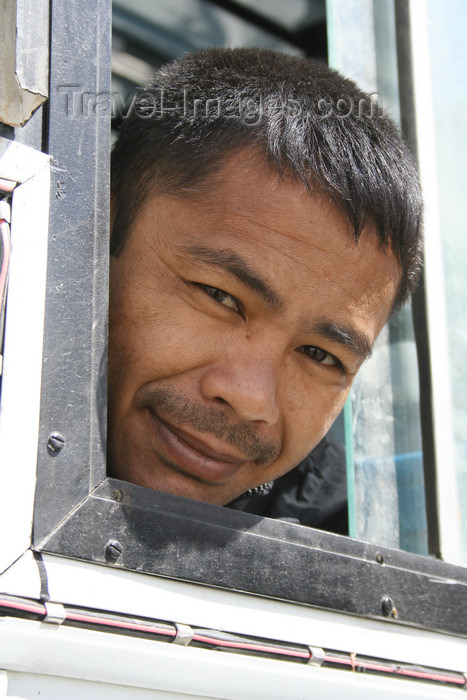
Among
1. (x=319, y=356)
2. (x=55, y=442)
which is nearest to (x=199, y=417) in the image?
(x=319, y=356)

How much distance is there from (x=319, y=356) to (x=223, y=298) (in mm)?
263

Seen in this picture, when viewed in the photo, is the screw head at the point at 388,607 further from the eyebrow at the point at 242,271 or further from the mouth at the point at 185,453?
the eyebrow at the point at 242,271

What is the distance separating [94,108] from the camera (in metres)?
0.94

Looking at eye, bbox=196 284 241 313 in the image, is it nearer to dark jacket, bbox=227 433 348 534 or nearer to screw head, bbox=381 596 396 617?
screw head, bbox=381 596 396 617

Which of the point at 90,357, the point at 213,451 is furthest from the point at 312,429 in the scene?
the point at 90,357

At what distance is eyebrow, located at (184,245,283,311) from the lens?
1225 millimetres

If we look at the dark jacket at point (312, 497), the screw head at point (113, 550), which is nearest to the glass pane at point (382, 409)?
the dark jacket at point (312, 497)

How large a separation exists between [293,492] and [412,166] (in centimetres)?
93

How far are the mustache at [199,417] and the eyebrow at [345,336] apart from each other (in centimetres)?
21

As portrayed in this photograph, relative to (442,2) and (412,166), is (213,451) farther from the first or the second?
(442,2)

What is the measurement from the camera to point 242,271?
4.04ft

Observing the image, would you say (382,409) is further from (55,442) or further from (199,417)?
(55,442)

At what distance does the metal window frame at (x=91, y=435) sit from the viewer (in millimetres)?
830

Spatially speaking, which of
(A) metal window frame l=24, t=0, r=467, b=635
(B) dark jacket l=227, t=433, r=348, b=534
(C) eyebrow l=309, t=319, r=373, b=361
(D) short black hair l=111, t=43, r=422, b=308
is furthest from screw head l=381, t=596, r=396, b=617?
(B) dark jacket l=227, t=433, r=348, b=534
